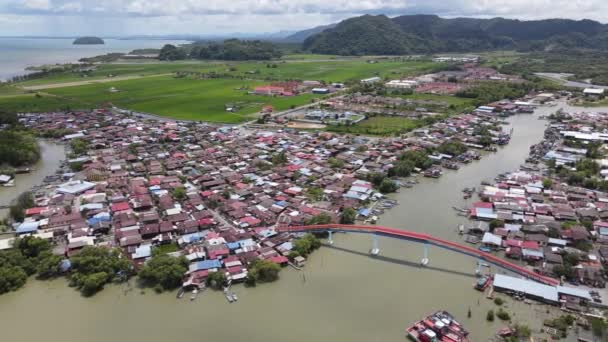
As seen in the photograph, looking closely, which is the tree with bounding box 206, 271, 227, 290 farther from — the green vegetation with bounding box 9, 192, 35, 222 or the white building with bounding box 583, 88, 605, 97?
the white building with bounding box 583, 88, 605, 97

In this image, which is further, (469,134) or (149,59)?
(149,59)

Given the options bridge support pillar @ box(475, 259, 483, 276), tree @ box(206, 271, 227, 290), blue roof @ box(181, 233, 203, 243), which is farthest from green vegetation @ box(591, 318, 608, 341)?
blue roof @ box(181, 233, 203, 243)

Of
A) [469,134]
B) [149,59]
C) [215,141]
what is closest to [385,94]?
[469,134]

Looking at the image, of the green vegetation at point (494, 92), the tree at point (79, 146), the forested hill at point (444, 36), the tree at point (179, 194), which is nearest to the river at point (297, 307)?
the tree at point (179, 194)

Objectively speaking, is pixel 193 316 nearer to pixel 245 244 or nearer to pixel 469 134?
pixel 245 244

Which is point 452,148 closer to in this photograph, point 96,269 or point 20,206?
point 96,269

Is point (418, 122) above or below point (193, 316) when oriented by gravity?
above
